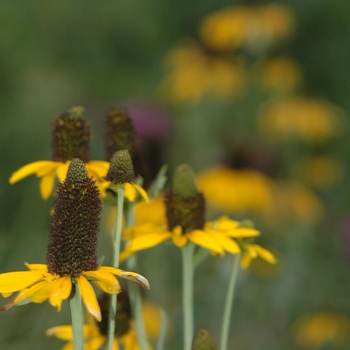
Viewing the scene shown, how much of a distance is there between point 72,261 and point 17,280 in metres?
0.07

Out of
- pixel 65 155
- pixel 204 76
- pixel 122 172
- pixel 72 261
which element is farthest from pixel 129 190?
pixel 204 76

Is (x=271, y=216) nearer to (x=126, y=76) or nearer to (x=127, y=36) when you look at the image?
(x=126, y=76)

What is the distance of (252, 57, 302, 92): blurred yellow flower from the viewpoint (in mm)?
4305

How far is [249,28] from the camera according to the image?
406 centimetres

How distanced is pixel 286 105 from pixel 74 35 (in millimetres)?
1469

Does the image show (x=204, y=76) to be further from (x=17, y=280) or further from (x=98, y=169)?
(x=17, y=280)

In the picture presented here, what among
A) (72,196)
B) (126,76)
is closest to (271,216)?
(126,76)

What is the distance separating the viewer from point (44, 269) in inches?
37.7

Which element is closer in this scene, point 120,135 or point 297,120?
point 120,135

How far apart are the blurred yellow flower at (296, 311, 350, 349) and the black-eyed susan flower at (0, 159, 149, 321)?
2002mm

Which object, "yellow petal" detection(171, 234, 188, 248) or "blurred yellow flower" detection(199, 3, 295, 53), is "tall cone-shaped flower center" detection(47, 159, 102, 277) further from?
"blurred yellow flower" detection(199, 3, 295, 53)

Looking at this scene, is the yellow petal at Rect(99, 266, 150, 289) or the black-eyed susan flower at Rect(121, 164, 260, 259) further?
the black-eyed susan flower at Rect(121, 164, 260, 259)

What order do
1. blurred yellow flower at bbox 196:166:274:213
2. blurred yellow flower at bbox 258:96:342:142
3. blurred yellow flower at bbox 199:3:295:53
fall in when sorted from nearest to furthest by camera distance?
blurred yellow flower at bbox 196:166:274:213
blurred yellow flower at bbox 199:3:295:53
blurred yellow flower at bbox 258:96:342:142

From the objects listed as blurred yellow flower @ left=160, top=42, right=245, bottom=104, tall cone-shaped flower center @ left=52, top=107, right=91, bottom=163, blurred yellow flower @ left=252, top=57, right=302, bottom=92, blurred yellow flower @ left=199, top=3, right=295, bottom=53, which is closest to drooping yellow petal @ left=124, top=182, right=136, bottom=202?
tall cone-shaped flower center @ left=52, top=107, right=91, bottom=163
